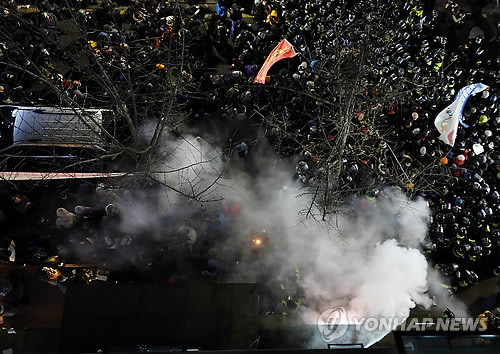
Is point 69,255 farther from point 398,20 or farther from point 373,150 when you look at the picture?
point 398,20

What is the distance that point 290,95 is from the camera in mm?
11703

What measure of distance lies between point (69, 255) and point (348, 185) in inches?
306

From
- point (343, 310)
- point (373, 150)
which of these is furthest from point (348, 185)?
point (343, 310)

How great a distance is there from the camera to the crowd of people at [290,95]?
10.5 meters

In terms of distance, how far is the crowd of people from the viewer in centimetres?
1048

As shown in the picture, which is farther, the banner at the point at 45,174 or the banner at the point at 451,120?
the banner at the point at 451,120

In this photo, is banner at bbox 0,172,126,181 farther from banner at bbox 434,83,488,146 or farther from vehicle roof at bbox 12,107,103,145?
banner at bbox 434,83,488,146
